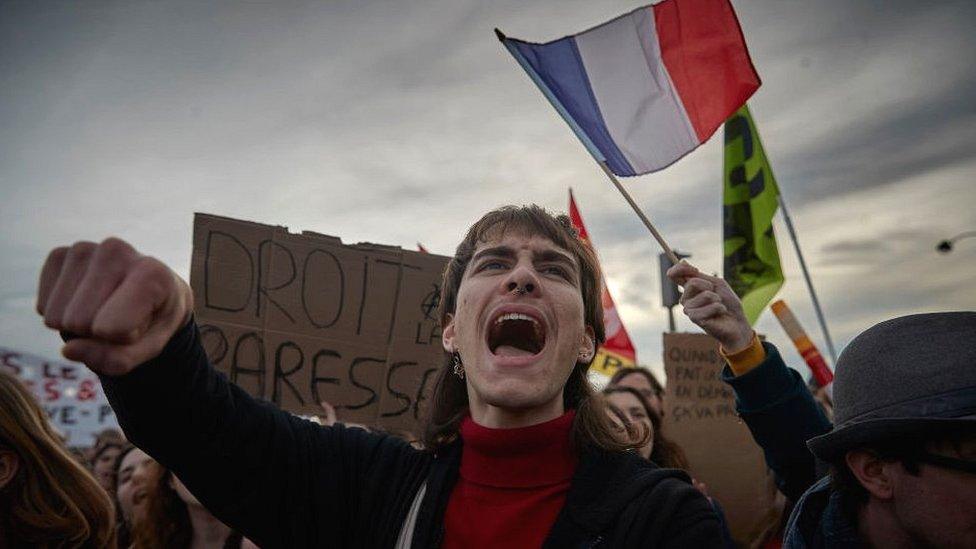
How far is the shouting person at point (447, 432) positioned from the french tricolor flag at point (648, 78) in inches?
33.9

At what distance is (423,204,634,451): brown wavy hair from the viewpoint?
81.0 inches

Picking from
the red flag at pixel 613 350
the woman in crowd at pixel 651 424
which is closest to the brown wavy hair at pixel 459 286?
the woman in crowd at pixel 651 424

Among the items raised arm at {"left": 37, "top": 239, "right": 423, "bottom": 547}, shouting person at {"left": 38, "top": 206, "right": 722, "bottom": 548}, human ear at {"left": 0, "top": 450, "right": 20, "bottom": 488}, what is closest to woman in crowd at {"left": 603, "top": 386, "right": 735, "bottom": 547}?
shouting person at {"left": 38, "top": 206, "right": 722, "bottom": 548}

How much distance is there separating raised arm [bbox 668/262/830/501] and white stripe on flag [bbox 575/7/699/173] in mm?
936

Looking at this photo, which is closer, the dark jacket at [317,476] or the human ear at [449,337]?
the dark jacket at [317,476]

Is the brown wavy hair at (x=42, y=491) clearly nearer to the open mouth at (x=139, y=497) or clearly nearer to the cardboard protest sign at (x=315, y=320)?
the open mouth at (x=139, y=497)

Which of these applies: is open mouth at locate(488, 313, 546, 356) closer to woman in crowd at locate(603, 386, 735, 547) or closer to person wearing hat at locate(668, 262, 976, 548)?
person wearing hat at locate(668, 262, 976, 548)

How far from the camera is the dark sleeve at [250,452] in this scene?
1328mm

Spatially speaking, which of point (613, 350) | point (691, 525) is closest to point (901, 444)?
point (691, 525)

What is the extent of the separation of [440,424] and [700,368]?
3.47 m

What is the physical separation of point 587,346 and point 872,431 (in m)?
0.84

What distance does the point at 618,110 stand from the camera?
295 centimetres

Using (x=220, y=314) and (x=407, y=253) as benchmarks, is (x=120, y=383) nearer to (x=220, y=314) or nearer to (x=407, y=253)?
(x=220, y=314)

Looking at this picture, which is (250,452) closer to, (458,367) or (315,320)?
(458,367)
